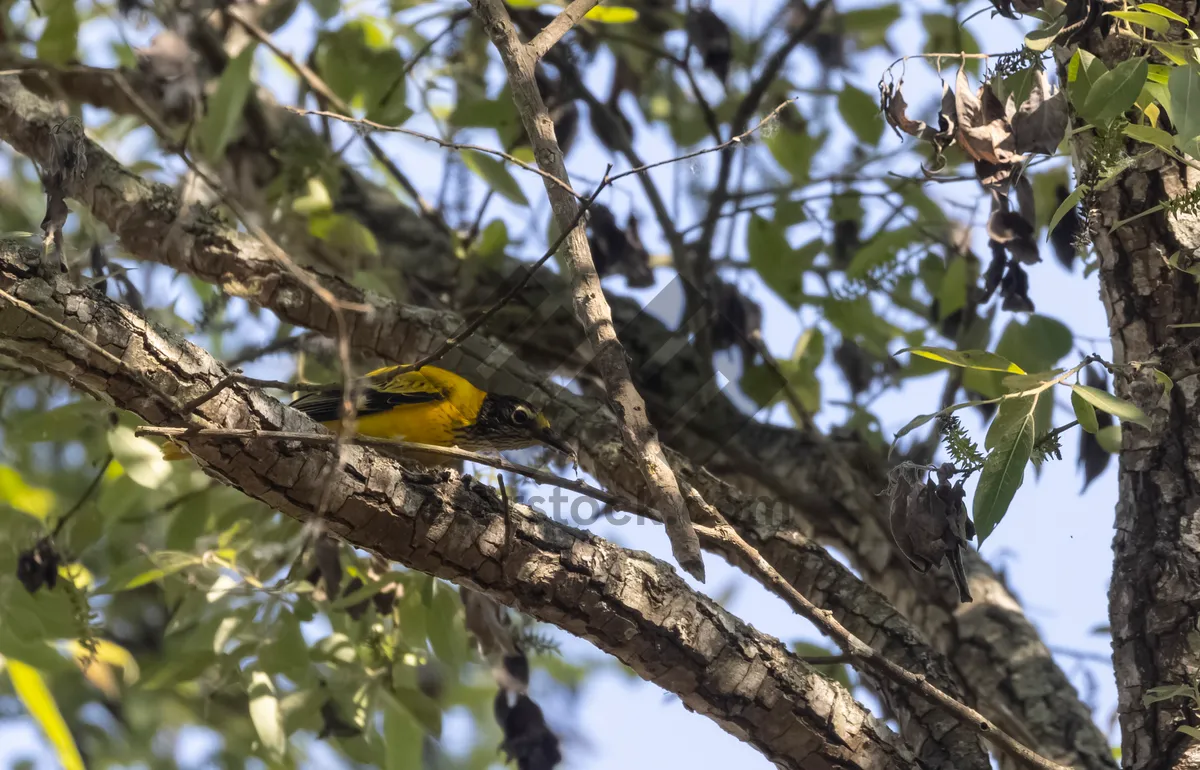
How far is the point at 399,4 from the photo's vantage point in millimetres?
5367

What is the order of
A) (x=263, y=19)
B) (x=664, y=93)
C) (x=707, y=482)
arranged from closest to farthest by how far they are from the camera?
(x=707, y=482), (x=263, y=19), (x=664, y=93)

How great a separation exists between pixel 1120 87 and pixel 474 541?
1.74m

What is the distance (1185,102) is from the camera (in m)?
2.12

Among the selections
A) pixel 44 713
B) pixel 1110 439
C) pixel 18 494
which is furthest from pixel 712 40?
pixel 44 713

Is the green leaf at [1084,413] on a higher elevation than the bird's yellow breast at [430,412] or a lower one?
lower

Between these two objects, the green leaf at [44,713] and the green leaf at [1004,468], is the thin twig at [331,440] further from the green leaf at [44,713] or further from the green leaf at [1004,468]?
the green leaf at [44,713]

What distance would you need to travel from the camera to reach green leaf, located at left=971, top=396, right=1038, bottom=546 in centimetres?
220

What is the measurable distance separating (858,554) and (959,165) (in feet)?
6.84

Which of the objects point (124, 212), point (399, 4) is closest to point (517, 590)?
point (124, 212)

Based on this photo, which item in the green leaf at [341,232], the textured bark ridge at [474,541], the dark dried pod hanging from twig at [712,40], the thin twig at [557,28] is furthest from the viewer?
the green leaf at [341,232]

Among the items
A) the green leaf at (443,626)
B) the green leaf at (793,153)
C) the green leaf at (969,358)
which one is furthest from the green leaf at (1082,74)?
the green leaf at (793,153)

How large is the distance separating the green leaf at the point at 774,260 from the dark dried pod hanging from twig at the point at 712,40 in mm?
714

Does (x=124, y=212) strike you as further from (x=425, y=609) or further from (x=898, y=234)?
(x=898, y=234)

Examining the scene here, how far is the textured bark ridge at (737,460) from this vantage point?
352 centimetres
